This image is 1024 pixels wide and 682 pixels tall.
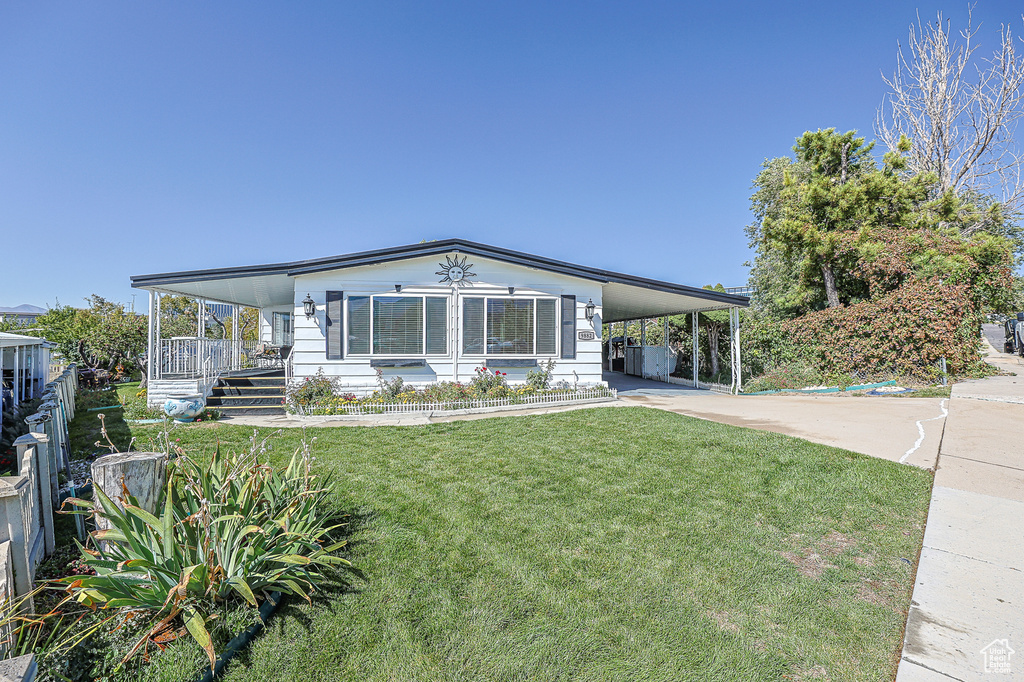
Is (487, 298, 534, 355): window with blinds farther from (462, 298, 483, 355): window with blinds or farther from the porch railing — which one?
the porch railing

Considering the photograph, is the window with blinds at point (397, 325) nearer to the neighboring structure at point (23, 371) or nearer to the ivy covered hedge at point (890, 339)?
the neighboring structure at point (23, 371)

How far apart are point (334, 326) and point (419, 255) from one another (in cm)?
245

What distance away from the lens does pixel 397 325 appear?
946cm

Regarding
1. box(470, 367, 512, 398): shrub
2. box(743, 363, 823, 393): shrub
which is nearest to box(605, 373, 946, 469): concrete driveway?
box(743, 363, 823, 393): shrub

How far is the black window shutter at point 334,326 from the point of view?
9180mm

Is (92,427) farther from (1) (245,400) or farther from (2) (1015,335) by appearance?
(2) (1015,335)

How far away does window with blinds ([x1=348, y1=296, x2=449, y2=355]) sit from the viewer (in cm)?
934

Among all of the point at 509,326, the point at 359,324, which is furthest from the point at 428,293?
the point at 509,326

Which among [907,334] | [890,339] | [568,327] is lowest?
[890,339]

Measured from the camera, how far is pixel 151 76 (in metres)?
8.88

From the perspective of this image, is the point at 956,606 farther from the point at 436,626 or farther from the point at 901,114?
the point at 901,114

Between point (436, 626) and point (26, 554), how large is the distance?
2.02 m

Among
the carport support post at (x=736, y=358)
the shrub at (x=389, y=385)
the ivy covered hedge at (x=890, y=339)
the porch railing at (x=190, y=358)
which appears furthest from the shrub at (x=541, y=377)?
the porch railing at (x=190, y=358)

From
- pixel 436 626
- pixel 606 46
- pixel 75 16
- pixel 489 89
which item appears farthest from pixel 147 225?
pixel 436 626
